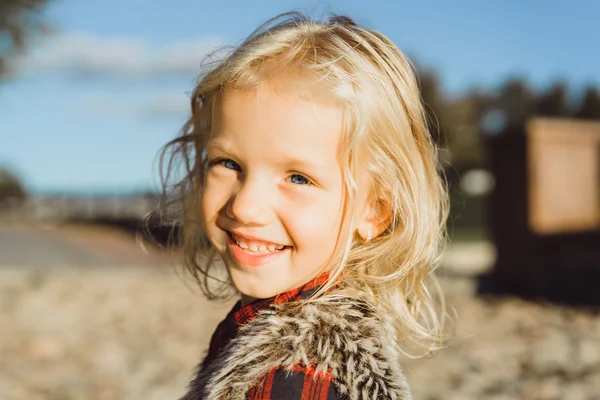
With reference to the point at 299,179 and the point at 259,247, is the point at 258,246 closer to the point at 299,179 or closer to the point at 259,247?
the point at 259,247

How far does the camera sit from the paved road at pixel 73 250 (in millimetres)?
11984

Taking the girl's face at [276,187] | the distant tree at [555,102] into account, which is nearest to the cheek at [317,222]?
the girl's face at [276,187]

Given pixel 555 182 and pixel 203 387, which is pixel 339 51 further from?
pixel 555 182

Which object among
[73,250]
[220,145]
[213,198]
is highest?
[220,145]

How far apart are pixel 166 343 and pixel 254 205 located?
4363mm

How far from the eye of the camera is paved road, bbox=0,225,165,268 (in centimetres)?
1198

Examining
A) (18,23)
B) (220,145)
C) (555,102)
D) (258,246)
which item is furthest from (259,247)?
(555,102)

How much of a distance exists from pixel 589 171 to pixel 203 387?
23.6 feet

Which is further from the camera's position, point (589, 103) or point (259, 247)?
point (589, 103)

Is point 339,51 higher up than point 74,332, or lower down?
higher up

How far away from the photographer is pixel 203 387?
5.42 feet

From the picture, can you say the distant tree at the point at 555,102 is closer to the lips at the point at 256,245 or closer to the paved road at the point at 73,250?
the paved road at the point at 73,250

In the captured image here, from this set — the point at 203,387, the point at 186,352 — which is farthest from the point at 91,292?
the point at 203,387

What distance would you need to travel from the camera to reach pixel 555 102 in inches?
2111
